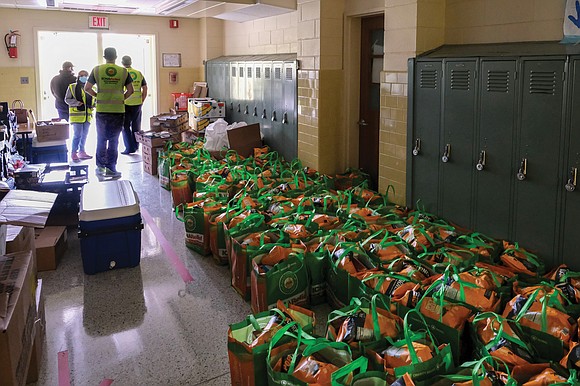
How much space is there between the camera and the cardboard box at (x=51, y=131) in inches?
287

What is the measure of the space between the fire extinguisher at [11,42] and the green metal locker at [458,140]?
7861 millimetres

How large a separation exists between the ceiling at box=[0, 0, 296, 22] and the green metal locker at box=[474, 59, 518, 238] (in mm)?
3411

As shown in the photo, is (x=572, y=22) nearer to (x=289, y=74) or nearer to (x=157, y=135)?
(x=289, y=74)

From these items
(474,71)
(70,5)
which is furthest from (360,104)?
(70,5)

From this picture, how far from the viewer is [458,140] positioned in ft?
13.2

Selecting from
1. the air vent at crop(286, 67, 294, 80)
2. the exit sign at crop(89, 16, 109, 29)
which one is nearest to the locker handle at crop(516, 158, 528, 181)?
the air vent at crop(286, 67, 294, 80)

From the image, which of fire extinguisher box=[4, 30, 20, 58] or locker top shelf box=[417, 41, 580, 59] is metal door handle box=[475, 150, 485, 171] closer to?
locker top shelf box=[417, 41, 580, 59]

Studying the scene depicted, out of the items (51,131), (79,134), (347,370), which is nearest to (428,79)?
(347,370)

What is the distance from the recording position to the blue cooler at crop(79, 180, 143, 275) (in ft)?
12.9

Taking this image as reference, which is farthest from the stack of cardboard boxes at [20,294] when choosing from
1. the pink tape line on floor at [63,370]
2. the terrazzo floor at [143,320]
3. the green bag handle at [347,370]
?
the green bag handle at [347,370]

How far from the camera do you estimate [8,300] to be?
227 centimetres

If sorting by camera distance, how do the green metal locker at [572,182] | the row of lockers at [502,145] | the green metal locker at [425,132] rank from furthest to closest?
the green metal locker at [425,132] < the row of lockers at [502,145] < the green metal locker at [572,182]

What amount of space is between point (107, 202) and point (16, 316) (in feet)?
6.39

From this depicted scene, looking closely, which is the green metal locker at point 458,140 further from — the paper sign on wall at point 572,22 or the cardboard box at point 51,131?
the cardboard box at point 51,131
